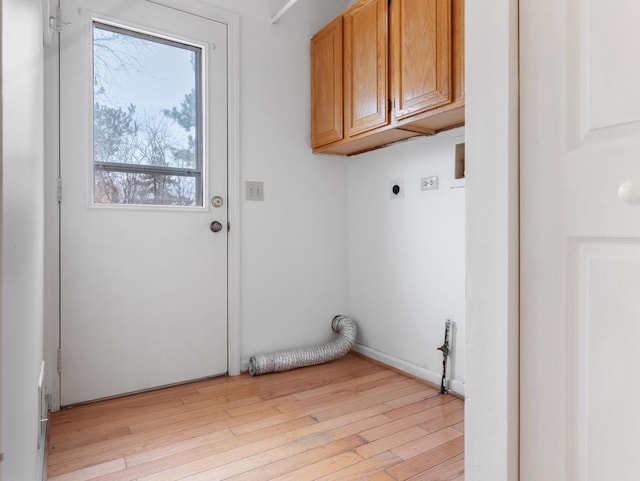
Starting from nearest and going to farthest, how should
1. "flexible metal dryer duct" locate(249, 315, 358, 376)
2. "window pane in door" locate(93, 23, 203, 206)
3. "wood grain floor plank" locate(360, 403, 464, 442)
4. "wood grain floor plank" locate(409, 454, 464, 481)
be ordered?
"wood grain floor plank" locate(409, 454, 464, 481) < "wood grain floor plank" locate(360, 403, 464, 442) < "window pane in door" locate(93, 23, 203, 206) < "flexible metal dryer duct" locate(249, 315, 358, 376)

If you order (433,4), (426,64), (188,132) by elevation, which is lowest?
(188,132)

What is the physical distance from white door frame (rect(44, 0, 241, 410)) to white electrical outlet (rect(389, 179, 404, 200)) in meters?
0.98

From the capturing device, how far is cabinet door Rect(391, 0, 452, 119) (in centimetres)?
177

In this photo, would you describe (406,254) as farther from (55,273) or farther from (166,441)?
(55,273)

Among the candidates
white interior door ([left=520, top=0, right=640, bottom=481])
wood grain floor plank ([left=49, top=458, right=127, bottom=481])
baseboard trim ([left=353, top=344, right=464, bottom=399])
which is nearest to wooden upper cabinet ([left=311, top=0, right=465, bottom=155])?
white interior door ([left=520, top=0, right=640, bottom=481])

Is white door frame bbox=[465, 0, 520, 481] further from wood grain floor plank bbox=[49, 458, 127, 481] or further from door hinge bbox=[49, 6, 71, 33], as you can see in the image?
door hinge bbox=[49, 6, 71, 33]

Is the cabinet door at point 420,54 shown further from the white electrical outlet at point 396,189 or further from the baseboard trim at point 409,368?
the baseboard trim at point 409,368

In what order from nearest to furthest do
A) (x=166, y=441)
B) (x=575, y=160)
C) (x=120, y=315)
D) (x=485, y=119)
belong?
(x=575, y=160), (x=485, y=119), (x=166, y=441), (x=120, y=315)

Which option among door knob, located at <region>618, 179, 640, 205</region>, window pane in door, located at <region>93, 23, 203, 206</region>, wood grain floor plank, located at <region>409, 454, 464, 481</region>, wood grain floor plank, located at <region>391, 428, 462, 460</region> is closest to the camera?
door knob, located at <region>618, 179, 640, 205</region>

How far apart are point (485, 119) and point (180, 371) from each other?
207cm

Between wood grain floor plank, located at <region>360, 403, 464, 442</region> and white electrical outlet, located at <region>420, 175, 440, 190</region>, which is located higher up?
white electrical outlet, located at <region>420, 175, 440, 190</region>

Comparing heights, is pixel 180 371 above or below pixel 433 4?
below

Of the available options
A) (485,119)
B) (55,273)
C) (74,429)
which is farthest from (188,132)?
(485,119)

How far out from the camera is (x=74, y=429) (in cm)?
175
